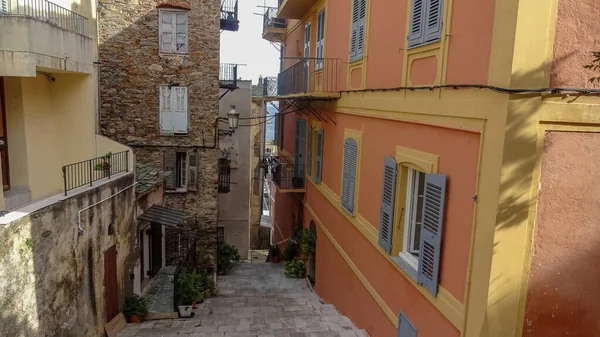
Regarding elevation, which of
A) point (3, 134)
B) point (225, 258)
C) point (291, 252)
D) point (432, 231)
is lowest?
point (225, 258)

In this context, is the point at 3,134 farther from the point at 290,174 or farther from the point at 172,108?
the point at 290,174

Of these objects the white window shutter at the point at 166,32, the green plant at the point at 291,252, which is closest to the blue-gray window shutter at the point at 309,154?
the green plant at the point at 291,252

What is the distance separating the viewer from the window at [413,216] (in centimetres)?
705

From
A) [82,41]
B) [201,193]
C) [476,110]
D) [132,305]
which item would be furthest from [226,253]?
[476,110]

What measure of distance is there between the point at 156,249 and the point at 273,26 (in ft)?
37.3

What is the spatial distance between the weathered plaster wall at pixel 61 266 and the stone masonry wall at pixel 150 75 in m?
5.93

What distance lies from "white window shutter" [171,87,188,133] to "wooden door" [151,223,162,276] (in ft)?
11.2

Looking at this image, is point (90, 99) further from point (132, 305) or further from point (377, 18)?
point (377, 18)

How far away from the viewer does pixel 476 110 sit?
515 cm

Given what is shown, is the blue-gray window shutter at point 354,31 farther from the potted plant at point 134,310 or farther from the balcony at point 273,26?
the balcony at point 273,26

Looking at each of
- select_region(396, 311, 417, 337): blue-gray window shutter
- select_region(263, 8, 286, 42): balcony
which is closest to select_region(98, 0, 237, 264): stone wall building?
select_region(263, 8, 286, 42): balcony

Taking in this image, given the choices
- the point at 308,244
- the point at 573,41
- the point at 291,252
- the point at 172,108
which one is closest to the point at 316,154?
the point at 308,244

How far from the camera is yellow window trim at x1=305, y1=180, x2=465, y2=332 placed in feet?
18.3

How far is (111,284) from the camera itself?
9578 mm
